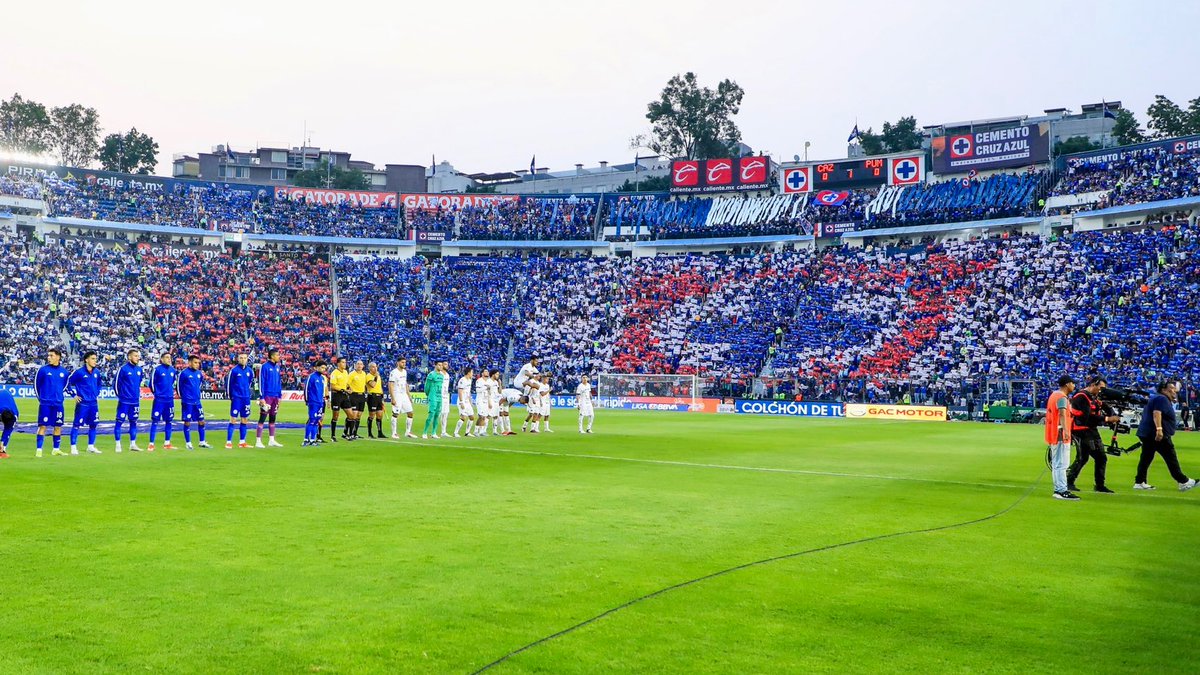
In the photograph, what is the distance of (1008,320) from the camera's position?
2386 inches

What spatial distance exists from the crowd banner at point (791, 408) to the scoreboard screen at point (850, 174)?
28.2 meters

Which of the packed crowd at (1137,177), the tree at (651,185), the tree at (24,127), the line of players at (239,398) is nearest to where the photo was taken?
the line of players at (239,398)

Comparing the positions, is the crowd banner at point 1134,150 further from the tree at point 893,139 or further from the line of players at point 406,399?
the line of players at point 406,399

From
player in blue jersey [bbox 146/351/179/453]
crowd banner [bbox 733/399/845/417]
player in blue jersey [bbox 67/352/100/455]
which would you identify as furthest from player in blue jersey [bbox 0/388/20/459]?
crowd banner [bbox 733/399/845/417]

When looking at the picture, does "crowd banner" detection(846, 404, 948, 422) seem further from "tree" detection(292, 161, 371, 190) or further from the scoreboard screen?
"tree" detection(292, 161, 371, 190)

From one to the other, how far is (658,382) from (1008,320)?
21488mm

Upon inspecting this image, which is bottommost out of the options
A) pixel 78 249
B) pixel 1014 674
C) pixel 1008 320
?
pixel 1014 674

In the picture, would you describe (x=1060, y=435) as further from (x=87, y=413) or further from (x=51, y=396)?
(x=51, y=396)

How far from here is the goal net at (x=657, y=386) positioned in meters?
60.9

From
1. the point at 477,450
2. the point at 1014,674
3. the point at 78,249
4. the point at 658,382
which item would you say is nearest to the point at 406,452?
the point at 477,450

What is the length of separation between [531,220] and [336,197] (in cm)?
1781

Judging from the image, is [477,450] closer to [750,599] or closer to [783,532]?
[783,532]

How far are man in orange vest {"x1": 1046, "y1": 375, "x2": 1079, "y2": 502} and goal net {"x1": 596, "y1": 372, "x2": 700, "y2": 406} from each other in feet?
140

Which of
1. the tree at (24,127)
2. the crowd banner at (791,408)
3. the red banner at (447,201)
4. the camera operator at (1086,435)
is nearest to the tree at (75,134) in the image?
the tree at (24,127)
